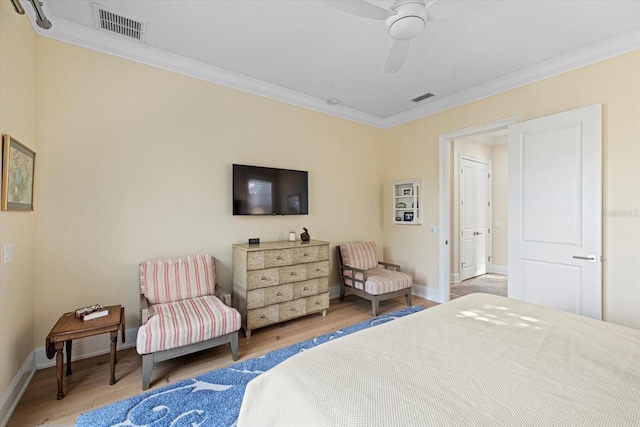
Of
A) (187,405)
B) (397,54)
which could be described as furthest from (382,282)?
(397,54)

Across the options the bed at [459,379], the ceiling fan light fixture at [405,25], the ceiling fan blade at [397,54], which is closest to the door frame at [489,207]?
the ceiling fan blade at [397,54]

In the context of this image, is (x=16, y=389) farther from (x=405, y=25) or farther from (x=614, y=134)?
(x=614, y=134)

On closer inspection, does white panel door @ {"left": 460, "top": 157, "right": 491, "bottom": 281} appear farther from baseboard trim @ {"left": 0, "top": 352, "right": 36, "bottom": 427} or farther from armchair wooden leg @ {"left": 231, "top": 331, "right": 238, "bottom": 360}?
baseboard trim @ {"left": 0, "top": 352, "right": 36, "bottom": 427}

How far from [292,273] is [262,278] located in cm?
37

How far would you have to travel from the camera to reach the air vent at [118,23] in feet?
7.57

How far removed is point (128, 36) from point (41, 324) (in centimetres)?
269

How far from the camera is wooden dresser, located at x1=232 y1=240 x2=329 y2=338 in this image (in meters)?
2.98

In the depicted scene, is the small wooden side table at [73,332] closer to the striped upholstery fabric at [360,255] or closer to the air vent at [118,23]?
the air vent at [118,23]

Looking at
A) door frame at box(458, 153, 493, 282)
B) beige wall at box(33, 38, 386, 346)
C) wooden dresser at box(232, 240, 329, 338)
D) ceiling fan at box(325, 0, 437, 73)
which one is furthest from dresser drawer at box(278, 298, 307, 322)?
door frame at box(458, 153, 493, 282)

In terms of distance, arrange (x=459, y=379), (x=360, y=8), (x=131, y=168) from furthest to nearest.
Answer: (x=131, y=168) < (x=360, y=8) < (x=459, y=379)

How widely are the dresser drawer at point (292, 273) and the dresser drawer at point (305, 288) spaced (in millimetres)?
73

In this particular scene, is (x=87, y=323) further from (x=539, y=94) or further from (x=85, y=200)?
(x=539, y=94)

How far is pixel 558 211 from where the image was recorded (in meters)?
2.88

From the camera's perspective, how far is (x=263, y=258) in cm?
304
